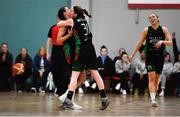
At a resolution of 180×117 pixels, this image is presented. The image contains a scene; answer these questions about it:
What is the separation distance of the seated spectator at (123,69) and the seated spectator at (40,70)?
2.18 meters

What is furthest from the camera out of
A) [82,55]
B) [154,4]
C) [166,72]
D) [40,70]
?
[154,4]

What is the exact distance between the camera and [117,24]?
593 inches

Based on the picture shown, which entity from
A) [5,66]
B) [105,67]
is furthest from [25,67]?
[105,67]

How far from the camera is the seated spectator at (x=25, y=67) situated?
13.8 metres

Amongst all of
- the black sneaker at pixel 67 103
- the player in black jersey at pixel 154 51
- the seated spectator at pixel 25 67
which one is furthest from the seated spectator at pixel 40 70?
the black sneaker at pixel 67 103

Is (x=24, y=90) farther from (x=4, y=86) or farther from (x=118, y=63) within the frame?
(x=118, y=63)

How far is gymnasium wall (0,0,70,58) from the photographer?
15.2 metres

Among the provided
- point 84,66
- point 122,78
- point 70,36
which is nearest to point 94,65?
point 84,66

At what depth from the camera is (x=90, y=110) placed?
7.87m

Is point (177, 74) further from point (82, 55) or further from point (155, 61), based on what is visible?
point (82, 55)

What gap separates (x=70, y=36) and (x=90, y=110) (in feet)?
4.46

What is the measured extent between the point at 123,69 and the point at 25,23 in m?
3.87

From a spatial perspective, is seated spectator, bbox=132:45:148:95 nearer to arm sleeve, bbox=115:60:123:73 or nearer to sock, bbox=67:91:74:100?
arm sleeve, bbox=115:60:123:73

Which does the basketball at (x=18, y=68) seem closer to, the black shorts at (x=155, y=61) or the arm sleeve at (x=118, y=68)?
the arm sleeve at (x=118, y=68)
